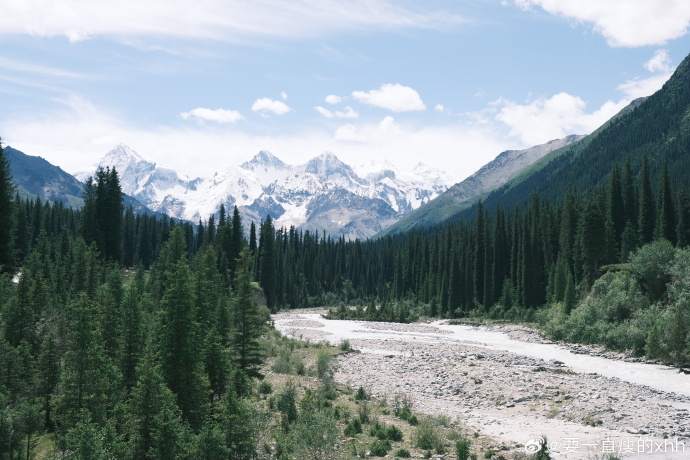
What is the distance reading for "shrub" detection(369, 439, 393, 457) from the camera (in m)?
21.0

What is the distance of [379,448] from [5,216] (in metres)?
44.1

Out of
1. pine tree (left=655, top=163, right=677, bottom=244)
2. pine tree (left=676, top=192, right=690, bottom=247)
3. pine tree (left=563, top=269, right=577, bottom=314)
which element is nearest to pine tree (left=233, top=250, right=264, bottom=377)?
pine tree (left=563, top=269, right=577, bottom=314)

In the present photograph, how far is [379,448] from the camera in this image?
832 inches

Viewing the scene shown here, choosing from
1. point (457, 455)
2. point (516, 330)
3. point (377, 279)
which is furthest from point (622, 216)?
point (377, 279)

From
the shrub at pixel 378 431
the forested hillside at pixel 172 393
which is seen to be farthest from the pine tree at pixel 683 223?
the shrub at pixel 378 431

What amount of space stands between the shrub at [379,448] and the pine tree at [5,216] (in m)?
42.0

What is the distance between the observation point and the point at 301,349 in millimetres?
48750

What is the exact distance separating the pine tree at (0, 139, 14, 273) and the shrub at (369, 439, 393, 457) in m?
42.0

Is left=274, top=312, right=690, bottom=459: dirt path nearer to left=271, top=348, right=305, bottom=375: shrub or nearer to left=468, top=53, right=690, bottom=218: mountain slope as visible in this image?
left=271, top=348, right=305, bottom=375: shrub

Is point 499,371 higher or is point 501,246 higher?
point 501,246

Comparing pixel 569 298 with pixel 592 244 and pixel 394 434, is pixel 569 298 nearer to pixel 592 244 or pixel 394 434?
pixel 592 244

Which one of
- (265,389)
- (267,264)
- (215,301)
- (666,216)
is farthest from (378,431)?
(267,264)

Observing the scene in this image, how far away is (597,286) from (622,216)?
92.3ft

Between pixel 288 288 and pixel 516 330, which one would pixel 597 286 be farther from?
pixel 288 288
